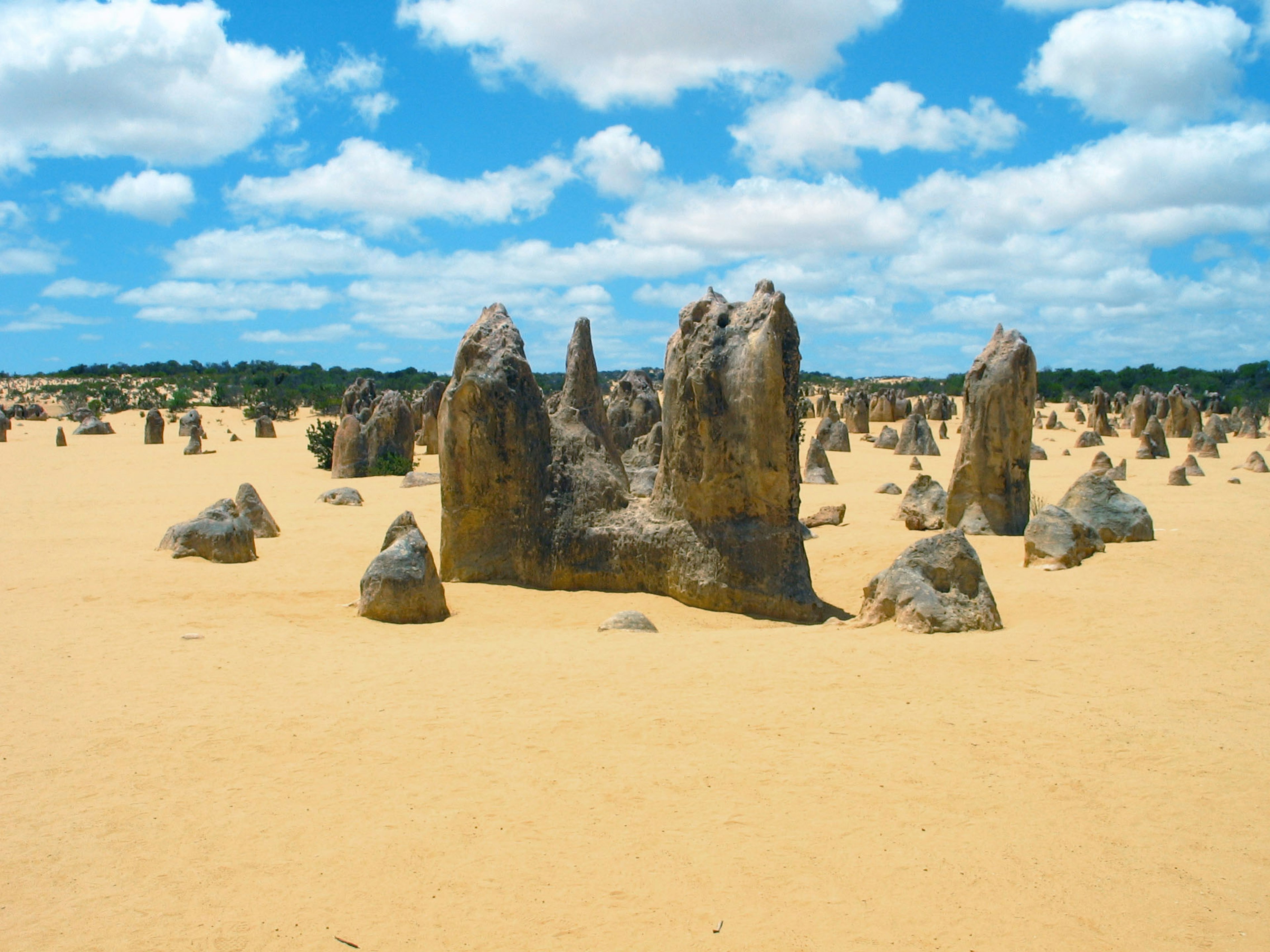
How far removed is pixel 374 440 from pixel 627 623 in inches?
521

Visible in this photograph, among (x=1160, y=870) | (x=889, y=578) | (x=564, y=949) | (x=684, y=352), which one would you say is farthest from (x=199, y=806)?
(x=684, y=352)

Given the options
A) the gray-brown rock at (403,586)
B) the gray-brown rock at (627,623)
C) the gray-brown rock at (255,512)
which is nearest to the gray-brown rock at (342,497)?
the gray-brown rock at (255,512)

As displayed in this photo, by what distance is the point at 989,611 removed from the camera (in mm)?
7238

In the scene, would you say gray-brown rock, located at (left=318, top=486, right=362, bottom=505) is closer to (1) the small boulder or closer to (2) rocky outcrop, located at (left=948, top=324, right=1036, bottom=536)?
(1) the small boulder

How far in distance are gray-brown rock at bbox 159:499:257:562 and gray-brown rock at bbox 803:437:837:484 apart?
10605 mm

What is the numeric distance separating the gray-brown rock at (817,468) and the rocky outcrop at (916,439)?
6290 millimetres

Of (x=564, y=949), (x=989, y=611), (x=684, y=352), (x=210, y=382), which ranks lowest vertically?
(x=564, y=949)

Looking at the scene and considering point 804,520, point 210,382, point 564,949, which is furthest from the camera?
point 210,382

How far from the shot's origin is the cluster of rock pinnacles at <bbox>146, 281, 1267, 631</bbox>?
25.3ft

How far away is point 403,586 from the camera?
301 inches

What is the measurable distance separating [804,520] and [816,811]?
925 centimetres

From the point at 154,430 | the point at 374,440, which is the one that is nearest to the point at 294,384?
the point at 154,430

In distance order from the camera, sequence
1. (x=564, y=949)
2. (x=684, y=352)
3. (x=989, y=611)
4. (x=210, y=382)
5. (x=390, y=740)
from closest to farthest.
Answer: (x=564, y=949), (x=390, y=740), (x=989, y=611), (x=684, y=352), (x=210, y=382)

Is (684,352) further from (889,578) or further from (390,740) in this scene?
(390,740)
